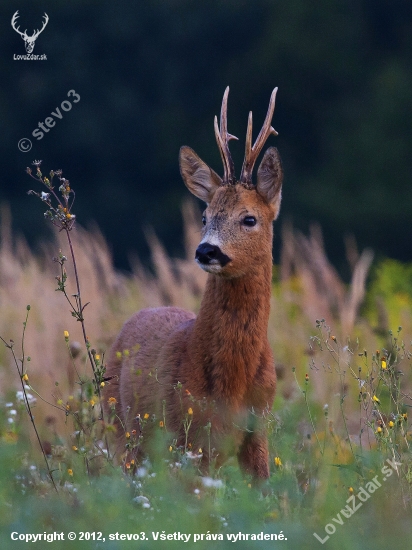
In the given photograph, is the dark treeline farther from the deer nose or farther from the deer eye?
the deer nose

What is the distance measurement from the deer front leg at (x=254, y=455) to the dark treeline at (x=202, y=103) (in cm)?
1721

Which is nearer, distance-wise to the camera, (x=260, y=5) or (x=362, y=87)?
(x=362, y=87)

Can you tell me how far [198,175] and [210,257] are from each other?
35.7 inches

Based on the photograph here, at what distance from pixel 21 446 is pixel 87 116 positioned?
20.9m

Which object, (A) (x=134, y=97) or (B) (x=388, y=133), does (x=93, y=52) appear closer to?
(A) (x=134, y=97)

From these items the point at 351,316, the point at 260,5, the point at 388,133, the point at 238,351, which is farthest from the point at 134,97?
the point at 238,351

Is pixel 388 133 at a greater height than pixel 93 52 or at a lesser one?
lesser

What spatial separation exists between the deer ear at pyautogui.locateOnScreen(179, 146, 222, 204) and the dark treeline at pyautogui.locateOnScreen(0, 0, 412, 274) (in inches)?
638

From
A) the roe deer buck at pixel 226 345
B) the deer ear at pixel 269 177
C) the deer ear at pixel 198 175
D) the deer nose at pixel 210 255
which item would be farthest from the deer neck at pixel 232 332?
the deer ear at pixel 198 175

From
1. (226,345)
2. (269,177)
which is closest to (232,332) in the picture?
(226,345)

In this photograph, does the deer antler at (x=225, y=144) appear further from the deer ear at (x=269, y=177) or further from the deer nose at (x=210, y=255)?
the deer nose at (x=210, y=255)

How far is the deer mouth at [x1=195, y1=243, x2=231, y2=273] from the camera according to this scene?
5.20m

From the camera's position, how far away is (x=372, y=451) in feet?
15.0

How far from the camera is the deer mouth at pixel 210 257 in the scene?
5195 mm
